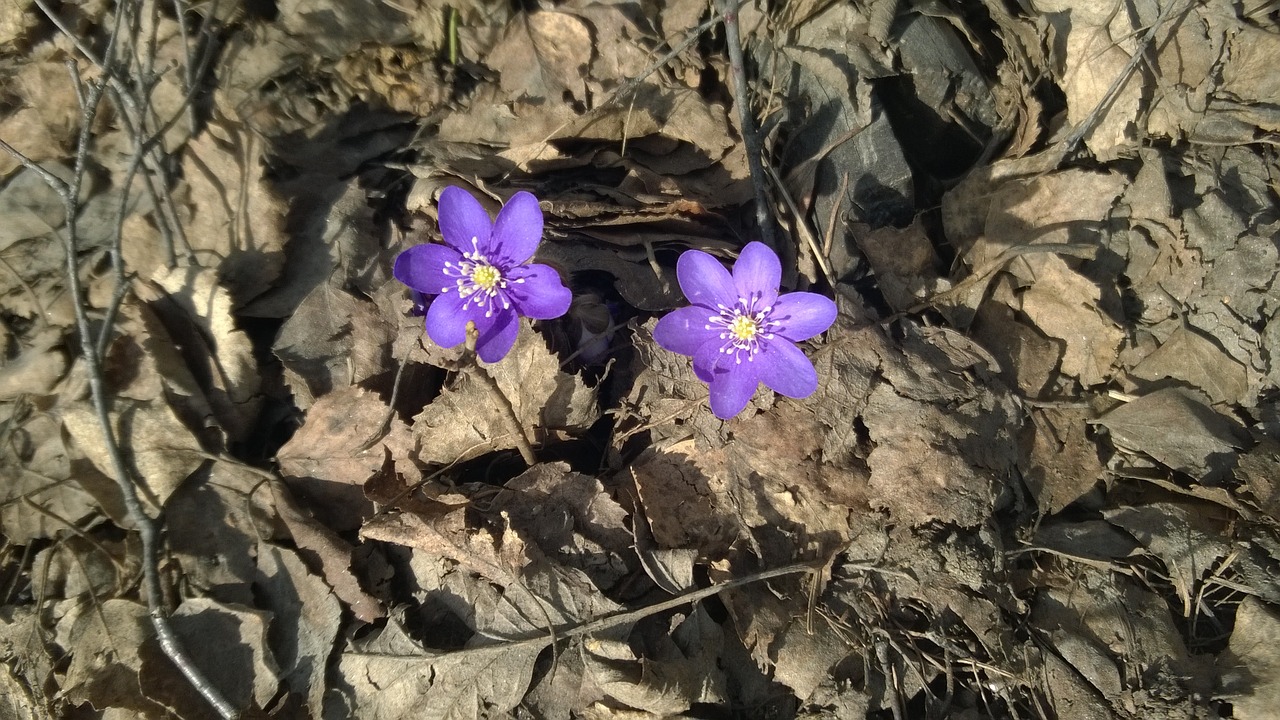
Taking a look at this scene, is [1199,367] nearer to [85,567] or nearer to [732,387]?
[732,387]

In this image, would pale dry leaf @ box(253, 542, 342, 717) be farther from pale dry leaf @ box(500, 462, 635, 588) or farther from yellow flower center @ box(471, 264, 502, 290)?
yellow flower center @ box(471, 264, 502, 290)

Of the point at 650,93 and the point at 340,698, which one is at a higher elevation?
the point at 650,93

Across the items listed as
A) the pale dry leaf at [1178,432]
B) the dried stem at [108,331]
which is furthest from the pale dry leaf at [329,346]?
the pale dry leaf at [1178,432]

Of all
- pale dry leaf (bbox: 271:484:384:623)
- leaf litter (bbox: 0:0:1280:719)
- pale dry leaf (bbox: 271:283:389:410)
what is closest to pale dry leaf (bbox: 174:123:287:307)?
leaf litter (bbox: 0:0:1280:719)

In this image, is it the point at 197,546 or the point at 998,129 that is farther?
the point at 998,129

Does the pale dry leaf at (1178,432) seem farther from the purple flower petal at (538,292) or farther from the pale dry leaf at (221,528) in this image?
the pale dry leaf at (221,528)

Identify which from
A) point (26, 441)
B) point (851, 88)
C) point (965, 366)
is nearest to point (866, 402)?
point (965, 366)

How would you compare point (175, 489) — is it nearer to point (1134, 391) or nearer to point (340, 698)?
point (340, 698)
